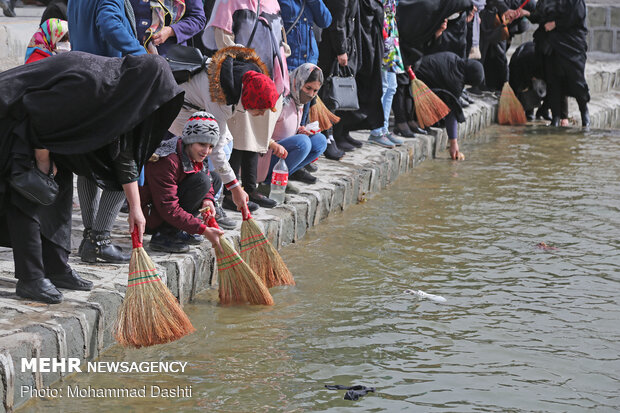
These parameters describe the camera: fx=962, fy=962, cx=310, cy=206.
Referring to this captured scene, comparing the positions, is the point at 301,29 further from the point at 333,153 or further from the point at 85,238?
the point at 85,238

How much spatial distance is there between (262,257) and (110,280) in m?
1.09

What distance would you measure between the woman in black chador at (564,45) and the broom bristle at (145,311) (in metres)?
9.19

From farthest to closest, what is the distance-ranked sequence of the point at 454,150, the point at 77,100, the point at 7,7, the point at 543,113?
the point at 543,113 < the point at 7,7 < the point at 454,150 < the point at 77,100

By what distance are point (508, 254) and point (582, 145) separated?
5.23 metres

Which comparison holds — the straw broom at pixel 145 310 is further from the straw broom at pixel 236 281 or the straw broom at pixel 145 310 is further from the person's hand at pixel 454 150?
the person's hand at pixel 454 150

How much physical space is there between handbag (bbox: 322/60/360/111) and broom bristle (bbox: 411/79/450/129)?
1.64m

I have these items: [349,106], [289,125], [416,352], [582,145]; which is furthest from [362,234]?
[582,145]

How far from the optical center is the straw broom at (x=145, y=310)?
4180mm

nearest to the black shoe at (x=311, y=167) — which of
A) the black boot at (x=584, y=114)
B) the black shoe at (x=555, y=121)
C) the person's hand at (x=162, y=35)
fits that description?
the person's hand at (x=162, y=35)

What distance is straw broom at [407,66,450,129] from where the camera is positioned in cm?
962

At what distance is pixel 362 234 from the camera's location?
6691 mm

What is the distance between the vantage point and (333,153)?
8.33 metres

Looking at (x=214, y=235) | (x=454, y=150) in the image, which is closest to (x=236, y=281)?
(x=214, y=235)

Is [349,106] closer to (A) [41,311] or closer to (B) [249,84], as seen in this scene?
(B) [249,84]
